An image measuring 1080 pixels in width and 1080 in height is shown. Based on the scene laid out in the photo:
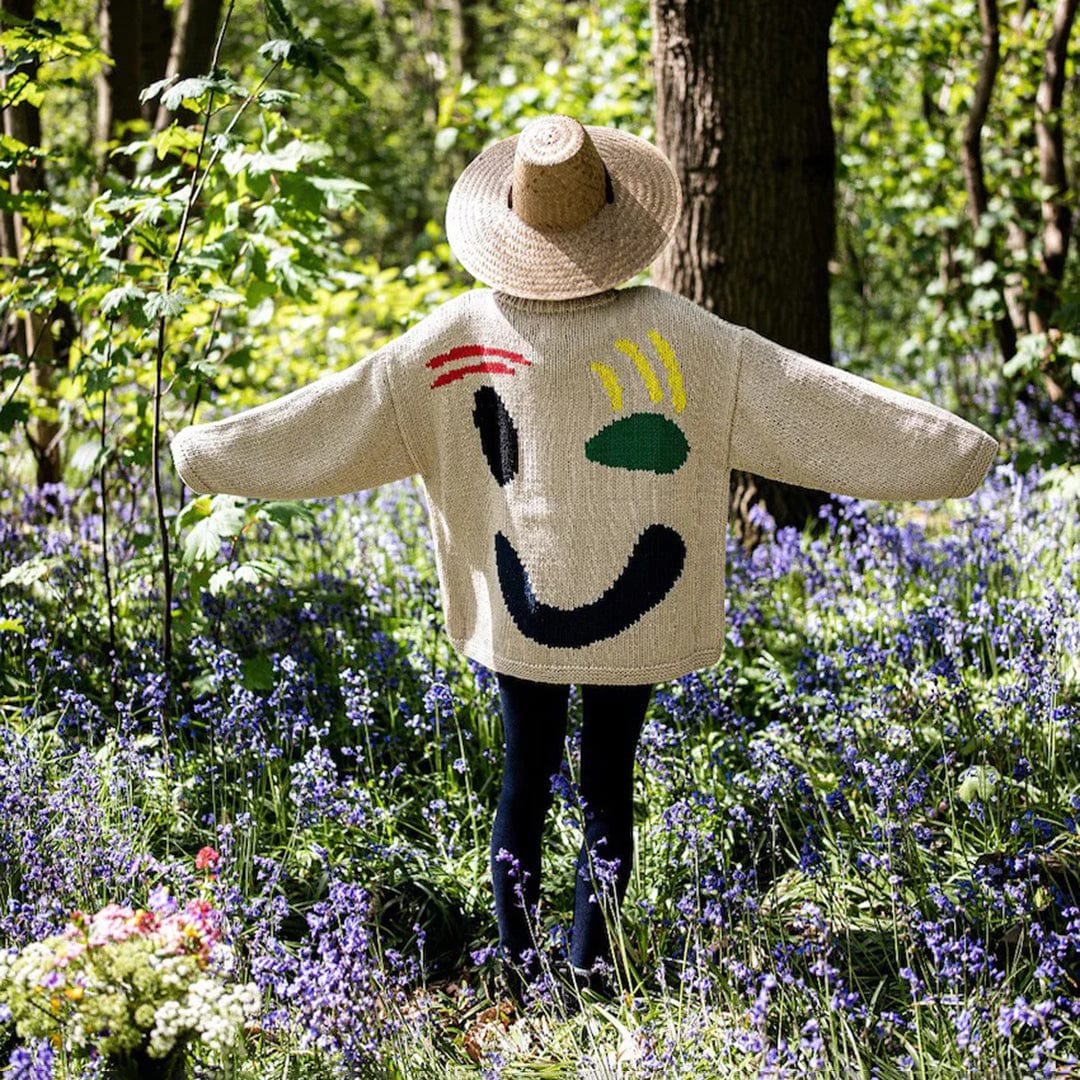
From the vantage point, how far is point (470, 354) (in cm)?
252

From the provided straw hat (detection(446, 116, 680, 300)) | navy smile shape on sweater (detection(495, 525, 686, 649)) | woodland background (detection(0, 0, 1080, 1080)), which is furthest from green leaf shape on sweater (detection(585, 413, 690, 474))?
woodland background (detection(0, 0, 1080, 1080))

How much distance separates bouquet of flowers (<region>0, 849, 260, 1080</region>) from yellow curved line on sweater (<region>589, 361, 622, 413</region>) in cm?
115

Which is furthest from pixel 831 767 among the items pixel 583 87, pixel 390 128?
pixel 390 128

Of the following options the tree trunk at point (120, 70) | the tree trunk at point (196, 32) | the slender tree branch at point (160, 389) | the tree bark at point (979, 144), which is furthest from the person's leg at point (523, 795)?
the tree bark at point (979, 144)

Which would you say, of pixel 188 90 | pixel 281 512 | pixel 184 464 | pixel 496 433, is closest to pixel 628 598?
pixel 496 433

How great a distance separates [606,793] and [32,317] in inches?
136

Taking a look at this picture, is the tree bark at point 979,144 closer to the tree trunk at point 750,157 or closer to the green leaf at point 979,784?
the tree trunk at point 750,157

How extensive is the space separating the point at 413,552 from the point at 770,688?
1.65 meters

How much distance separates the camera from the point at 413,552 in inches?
194

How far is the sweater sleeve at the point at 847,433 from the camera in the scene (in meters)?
2.36

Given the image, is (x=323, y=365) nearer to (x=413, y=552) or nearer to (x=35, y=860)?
(x=413, y=552)

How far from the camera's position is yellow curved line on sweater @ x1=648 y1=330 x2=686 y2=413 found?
2.42 m

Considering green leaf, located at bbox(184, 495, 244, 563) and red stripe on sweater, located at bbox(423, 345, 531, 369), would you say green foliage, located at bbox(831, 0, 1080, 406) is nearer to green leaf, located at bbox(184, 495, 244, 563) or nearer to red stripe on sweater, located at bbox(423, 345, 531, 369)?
green leaf, located at bbox(184, 495, 244, 563)

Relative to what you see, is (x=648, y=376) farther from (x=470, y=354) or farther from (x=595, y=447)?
(x=470, y=354)
